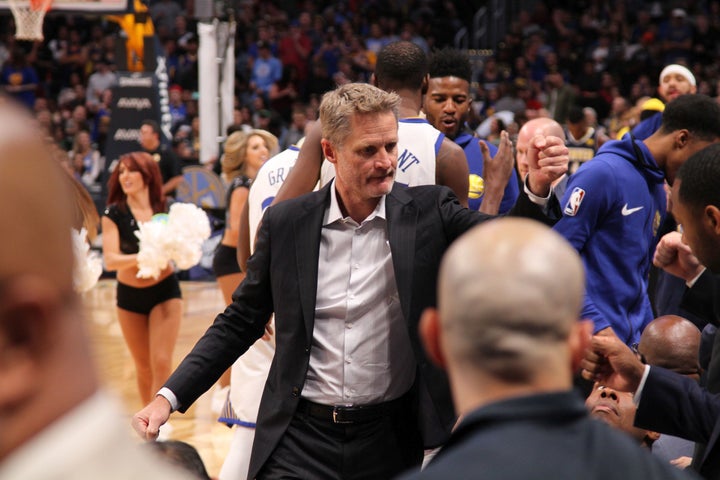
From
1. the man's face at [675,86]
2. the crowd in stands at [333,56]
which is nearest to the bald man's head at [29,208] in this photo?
the man's face at [675,86]

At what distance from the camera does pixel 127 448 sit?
2.68 feet

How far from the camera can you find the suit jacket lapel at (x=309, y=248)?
3229mm

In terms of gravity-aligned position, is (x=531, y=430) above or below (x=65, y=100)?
above

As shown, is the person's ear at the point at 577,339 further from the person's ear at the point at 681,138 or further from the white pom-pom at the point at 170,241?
the white pom-pom at the point at 170,241

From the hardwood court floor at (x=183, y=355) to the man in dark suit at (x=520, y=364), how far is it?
8.15 feet

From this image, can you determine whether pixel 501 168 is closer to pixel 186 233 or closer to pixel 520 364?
pixel 520 364

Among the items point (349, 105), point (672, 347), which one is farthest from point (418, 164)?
point (672, 347)

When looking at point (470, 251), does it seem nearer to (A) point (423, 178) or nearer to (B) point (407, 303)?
(B) point (407, 303)

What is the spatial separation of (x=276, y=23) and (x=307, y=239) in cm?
1791

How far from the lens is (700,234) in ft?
9.80

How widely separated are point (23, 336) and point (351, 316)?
2462 mm

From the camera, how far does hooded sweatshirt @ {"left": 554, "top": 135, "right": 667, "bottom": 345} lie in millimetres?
4031

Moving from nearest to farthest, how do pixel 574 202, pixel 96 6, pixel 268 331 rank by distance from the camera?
pixel 268 331
pixel 574 202
pixel 96 6

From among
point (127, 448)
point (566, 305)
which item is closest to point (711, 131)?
point (566, 305)
